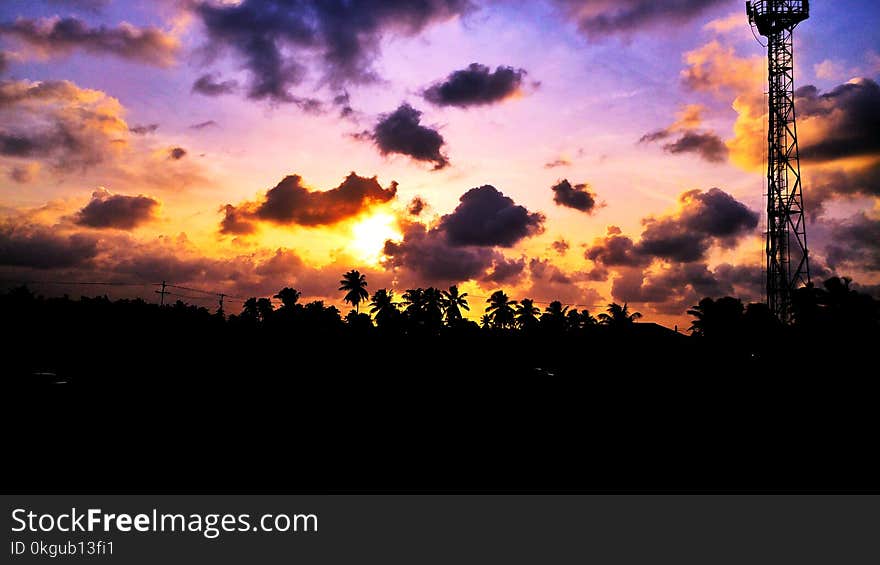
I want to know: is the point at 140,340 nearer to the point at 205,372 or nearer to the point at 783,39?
the point at 205,372

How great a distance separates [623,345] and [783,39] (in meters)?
28.2

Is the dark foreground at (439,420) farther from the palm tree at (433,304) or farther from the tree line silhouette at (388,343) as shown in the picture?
the palm tree at (433,304)

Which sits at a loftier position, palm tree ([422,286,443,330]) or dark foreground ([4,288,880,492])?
palm tree ([422,286,443,330])

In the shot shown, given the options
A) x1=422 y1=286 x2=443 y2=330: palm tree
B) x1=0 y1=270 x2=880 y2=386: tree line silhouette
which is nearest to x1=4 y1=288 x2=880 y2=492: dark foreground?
x1=0 y1=270 x2=880 y2=386: tree line silhouette

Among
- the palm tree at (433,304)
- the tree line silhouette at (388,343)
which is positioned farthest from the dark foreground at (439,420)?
the palm tree at (433,304)

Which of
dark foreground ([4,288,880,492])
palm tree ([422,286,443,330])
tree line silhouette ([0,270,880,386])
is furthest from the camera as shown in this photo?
palm tree ([422,286,443,330])

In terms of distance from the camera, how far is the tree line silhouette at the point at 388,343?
3649cm

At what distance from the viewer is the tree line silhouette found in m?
36.5

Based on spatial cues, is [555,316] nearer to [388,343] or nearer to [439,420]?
[388,343]

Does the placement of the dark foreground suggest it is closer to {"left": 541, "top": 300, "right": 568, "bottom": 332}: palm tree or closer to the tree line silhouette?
the tree line silhouette

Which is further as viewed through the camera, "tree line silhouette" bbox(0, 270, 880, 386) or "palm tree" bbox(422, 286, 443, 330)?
"palm tree" bbox(422, 286, 443, 330)

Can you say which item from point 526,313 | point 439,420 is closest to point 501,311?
point 526,313

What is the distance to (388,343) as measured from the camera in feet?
189
